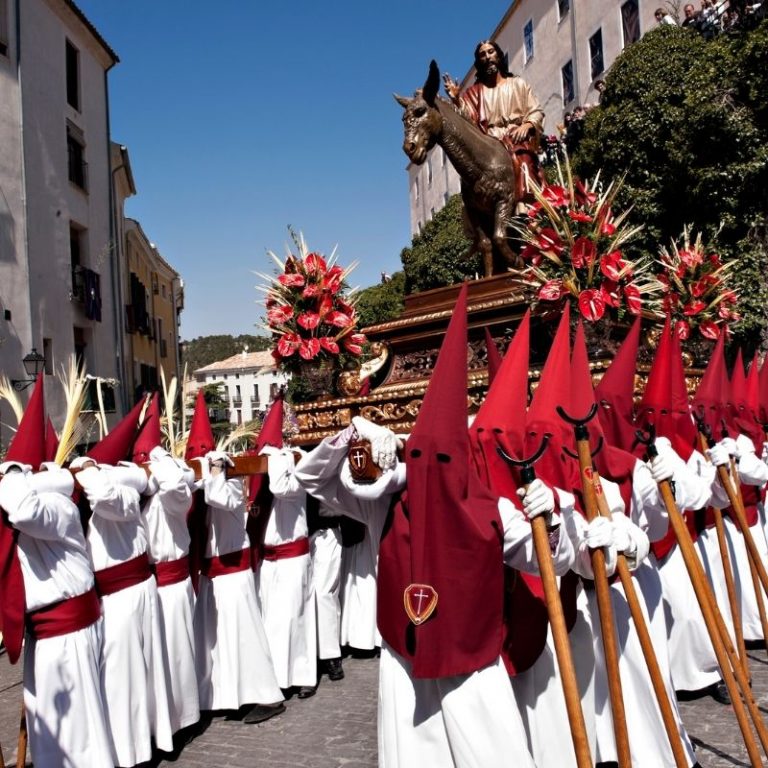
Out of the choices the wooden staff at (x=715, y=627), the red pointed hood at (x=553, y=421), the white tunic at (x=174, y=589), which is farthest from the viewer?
the white tunic at (x=174, y=589)

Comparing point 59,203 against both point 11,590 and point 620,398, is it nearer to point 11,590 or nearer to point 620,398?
point 11,590

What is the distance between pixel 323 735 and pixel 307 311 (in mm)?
3927

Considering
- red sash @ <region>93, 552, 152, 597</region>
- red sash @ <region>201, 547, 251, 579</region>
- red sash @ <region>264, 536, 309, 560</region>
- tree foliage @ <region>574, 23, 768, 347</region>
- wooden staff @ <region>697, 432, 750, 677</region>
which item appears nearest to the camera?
red sash @ <region>93, 552, 152, 597</region>

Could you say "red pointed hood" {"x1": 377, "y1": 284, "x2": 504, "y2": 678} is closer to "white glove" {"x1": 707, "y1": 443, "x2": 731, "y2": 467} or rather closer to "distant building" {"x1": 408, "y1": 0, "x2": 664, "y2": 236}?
"white glove" {"x1": 707, "y1": 443, "x2": 731, "y2": 467}

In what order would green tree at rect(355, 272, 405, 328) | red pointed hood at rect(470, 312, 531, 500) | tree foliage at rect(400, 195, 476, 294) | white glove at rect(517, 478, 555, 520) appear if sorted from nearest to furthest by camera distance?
white glove at rect(517, 478, 555, 520)
red pointed hood at rect(470, 312, 531, 500)
tree foliage at rect(400, 195, 476, 294)
green tree at rect(355, 272, 405, 328)

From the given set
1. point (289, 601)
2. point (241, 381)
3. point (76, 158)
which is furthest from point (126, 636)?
point (241, 381)

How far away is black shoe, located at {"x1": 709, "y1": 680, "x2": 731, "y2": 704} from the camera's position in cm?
524

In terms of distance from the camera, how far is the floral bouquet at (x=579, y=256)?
6.14 metres

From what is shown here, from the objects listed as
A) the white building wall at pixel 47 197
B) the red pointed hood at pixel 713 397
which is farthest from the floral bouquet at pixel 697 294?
Answer: the white building wall at pixel 47 197

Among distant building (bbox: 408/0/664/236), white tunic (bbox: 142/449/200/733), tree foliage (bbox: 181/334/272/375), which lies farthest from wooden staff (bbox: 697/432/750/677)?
tree foliage (bbox: 181/334/272/375)

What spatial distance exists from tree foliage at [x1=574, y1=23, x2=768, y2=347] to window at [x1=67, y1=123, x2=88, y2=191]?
40.5 ft

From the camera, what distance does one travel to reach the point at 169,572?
5422 millimetres

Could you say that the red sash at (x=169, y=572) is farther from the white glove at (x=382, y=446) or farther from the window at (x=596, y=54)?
the window at (x=596, y=54)

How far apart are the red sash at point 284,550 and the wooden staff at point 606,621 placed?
3303 millimetres
